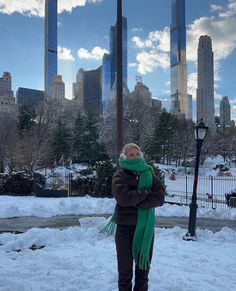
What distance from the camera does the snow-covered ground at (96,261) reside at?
4.99 meters

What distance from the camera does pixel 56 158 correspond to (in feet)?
169

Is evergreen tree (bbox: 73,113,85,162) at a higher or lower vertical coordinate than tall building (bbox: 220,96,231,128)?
lower

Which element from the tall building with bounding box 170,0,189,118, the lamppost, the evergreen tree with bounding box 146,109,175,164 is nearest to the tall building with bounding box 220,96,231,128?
the tall building with bounding box 170,0,189,118

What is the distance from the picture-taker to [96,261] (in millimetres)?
6160

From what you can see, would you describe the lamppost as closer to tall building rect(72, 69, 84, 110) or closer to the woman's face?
the woman's face

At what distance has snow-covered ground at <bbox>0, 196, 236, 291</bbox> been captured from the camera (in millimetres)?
4988

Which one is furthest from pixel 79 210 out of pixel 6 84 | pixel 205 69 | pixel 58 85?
pixel 205 69

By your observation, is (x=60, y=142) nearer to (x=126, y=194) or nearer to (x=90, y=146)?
(x=90, y=146)

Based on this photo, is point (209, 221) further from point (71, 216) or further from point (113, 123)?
point (113, 123)

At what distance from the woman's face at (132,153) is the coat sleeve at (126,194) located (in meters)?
0.25

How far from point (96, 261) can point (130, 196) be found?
9.12 feet

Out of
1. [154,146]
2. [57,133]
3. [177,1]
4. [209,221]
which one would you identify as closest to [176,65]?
[154,146]

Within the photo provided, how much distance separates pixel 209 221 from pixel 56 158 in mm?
40732

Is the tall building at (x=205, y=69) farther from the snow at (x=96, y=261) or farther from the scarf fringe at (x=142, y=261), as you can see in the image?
A: the scarf fringe at (x=142, y=261)
